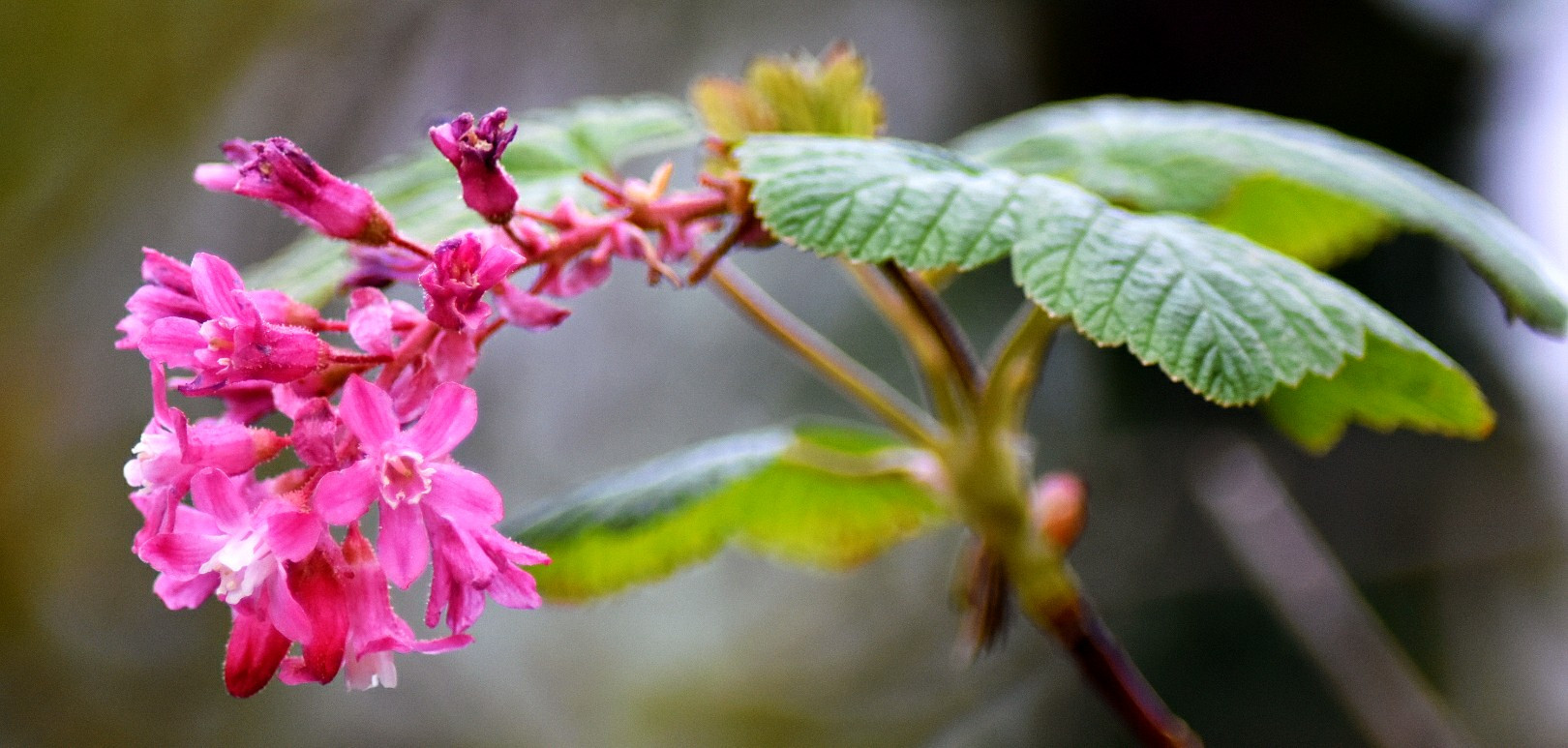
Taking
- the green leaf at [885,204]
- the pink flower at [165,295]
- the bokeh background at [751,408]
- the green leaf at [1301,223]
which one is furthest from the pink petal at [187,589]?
the bokeh background at [751,408]

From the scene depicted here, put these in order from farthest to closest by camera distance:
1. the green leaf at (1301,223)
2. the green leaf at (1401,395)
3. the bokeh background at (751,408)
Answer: the bokeh background at (751,408), the green leaf at (1301,223), the green leaf at (1401,395)

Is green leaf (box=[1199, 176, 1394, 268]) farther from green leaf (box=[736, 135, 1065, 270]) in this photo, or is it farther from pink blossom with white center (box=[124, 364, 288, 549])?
pink blossom with white center (box=[124, 364, 288, 549])

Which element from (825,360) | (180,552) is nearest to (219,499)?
→ (180,552)

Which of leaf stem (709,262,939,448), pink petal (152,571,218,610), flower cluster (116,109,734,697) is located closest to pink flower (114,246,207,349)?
flower cluster (116,109,734,697)

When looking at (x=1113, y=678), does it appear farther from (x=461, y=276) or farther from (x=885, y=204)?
(x=461, y=276)

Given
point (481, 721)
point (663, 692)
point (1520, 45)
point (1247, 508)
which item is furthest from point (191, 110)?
point (1520, 45)

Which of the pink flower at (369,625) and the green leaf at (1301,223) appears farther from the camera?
the green leaf at (1301,223)

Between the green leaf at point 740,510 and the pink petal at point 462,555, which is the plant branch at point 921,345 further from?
the pink petal at point 462,555
